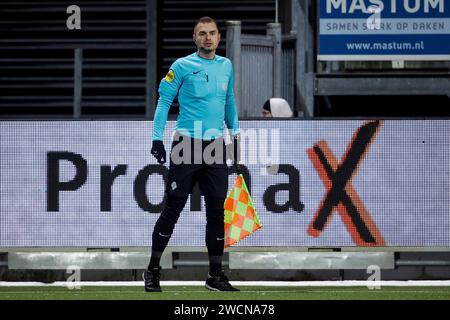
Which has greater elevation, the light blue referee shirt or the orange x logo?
the light blue referee shirt

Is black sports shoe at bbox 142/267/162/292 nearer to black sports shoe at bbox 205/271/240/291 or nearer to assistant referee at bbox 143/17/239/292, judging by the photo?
assistant referee at bbox 143/17/239/292

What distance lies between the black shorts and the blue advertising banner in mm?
6394

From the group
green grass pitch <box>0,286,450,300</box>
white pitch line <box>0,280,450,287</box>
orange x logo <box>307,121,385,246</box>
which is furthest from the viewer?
orange x logo <box>307,121,385,246</box>

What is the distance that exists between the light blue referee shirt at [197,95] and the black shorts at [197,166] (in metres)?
0.08

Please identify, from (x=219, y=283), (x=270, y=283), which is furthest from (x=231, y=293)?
(x=270, y=283)

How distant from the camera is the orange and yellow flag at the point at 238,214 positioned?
11859 mm

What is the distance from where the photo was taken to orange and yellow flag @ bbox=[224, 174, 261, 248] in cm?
1186

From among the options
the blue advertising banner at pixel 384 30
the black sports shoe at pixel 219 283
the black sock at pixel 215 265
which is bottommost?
the black sports shoe at pixel 219 283

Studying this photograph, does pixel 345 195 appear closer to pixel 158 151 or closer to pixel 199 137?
pixel 199 137

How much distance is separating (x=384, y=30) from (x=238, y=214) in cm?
589

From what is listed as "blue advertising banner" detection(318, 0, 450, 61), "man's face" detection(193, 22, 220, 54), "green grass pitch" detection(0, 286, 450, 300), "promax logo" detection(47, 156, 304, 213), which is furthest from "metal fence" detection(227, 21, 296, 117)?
"man's face" detection(193, 22, 220, 54)

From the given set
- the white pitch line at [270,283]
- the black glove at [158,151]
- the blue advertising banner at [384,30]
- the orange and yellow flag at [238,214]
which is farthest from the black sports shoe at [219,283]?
the blue advertising banner at [384,30]

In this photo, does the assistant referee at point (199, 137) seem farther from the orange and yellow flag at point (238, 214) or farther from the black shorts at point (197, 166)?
the orange and yellow flag at point (238, 214)
